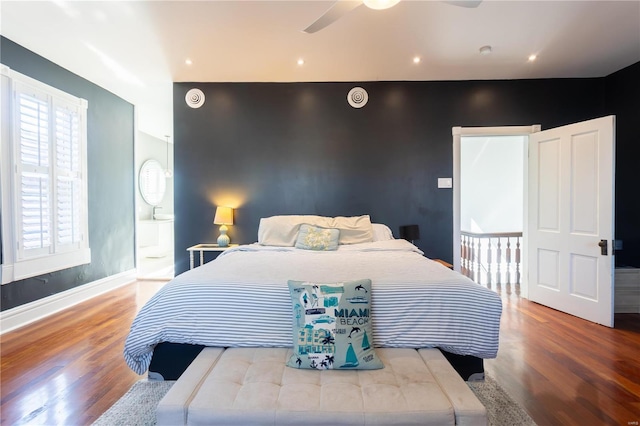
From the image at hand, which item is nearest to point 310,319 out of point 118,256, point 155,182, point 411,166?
point 411,166

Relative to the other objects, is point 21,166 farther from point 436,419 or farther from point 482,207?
point 482,207

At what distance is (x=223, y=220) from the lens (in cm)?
359

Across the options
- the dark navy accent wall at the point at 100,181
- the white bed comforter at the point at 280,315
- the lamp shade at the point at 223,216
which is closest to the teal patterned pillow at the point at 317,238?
the lamp shade at the point at 223,216

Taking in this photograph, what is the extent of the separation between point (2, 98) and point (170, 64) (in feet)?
4.90

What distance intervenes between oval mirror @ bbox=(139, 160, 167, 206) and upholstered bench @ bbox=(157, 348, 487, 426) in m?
6.22

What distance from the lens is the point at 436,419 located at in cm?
115

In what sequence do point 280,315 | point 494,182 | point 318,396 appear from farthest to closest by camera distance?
point 494,182 → point 280,315 → point 318,396

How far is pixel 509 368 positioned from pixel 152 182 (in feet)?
24.0

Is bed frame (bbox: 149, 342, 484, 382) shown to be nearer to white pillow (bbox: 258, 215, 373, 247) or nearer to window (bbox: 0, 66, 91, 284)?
white pillow (bbox: 258, 215, 373, 247)

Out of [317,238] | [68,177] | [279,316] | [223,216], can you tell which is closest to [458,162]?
[317,238]

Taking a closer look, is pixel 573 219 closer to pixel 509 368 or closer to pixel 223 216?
pixel 509 368

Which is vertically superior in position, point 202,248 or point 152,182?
point 152,182

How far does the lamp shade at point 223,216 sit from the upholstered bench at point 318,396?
7.50ft

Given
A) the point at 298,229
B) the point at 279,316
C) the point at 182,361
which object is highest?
the point at 298,229
